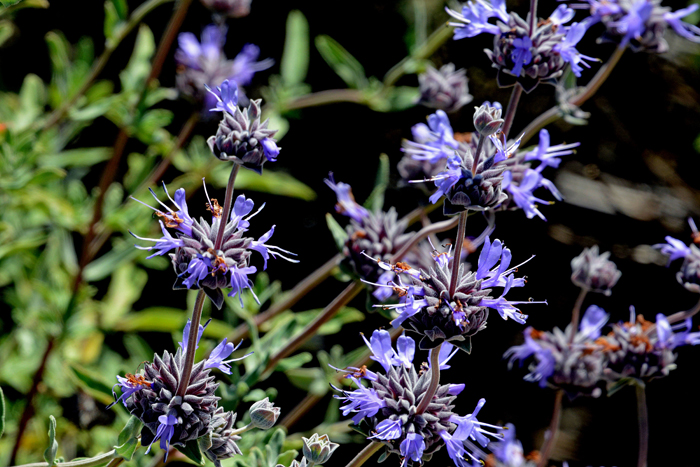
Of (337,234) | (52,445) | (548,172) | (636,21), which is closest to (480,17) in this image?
(636,21)

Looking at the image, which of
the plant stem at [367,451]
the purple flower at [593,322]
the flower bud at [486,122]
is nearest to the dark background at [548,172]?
the purple flower at [593,322]

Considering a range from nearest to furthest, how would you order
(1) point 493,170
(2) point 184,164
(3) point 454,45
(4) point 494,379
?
(1) point 493,170 < (2) point 184,164 < (4) point 494,379 < (3) point 454,45

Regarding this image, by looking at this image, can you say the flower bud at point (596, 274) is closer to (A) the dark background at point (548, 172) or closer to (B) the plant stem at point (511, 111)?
(B) the plant stem at point (511, 111)

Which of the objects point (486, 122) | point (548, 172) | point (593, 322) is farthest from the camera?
point (548, 172)

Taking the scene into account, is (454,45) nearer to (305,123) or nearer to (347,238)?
(305,123)

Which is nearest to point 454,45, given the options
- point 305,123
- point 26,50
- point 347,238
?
point 305,123

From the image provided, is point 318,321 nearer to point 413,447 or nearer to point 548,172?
point 413,447

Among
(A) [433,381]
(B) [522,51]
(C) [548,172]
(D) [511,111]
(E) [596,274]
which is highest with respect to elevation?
(B) [522,51]
